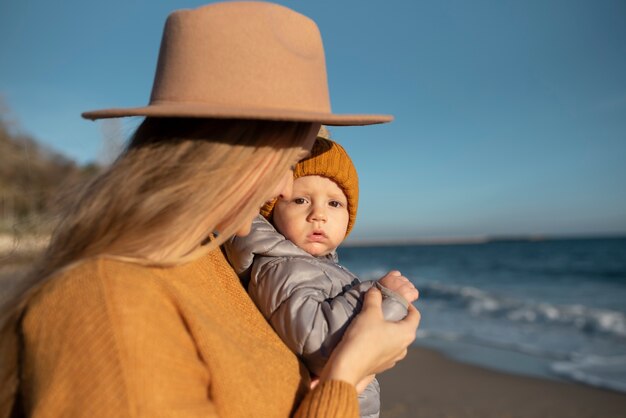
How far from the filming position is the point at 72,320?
1.06 metres

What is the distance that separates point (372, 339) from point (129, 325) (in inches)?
28.9

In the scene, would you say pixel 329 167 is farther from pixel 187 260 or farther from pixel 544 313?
pixel 544 313

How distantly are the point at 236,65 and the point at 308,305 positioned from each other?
32.1 inches

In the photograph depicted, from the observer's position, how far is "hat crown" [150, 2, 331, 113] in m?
1.36

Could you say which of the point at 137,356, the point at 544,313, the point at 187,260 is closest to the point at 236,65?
the point at 187,260

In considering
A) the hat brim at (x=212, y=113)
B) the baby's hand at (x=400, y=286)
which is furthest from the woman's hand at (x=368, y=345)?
the hat brim at (x=212, y=113)

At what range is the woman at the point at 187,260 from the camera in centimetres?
105

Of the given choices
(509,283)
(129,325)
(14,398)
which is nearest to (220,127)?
(129,325)

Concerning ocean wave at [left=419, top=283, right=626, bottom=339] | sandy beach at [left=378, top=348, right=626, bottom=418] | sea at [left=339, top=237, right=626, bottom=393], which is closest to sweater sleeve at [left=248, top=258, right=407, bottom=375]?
sandy beach at [left=378, top=348, right=626, bottom=418]

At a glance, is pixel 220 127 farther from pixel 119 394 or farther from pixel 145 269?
pixel 119 394

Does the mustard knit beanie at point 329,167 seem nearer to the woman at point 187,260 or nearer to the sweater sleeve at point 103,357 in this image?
the woman at point 187,260

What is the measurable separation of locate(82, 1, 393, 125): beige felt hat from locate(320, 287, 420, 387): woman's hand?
62cm

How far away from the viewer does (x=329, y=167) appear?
218 centimetres

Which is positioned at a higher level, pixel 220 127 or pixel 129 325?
pixel 220 127
